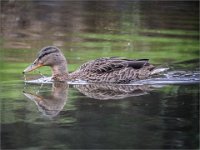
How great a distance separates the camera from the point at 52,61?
583 inches

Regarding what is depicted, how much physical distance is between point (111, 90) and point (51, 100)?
1.43 m

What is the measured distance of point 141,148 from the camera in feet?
30.6

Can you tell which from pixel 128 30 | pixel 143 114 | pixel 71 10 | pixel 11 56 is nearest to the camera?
pixel 143 114

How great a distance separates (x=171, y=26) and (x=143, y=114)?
12134mm

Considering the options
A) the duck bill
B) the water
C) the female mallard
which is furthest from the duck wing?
the duck bill

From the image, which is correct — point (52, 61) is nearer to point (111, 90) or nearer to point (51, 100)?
point (111, 90)

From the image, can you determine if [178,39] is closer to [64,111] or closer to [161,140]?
[64,111]

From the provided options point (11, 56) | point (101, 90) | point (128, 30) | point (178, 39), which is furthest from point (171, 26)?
point (101, 90)

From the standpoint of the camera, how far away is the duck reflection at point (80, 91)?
1180cm

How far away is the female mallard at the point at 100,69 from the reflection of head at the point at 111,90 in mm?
342

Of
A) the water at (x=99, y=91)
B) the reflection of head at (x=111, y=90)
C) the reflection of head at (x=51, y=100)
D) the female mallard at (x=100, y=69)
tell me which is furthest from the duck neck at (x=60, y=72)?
the reflection of head at (x=51, y=100)

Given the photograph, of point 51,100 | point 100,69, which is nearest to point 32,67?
point 100,69

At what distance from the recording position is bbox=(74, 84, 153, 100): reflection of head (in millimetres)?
12688

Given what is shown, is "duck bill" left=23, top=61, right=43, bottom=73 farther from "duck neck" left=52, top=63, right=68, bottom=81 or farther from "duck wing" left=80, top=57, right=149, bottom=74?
"duck wing" left=80, top=57, right=149, bottom=74
